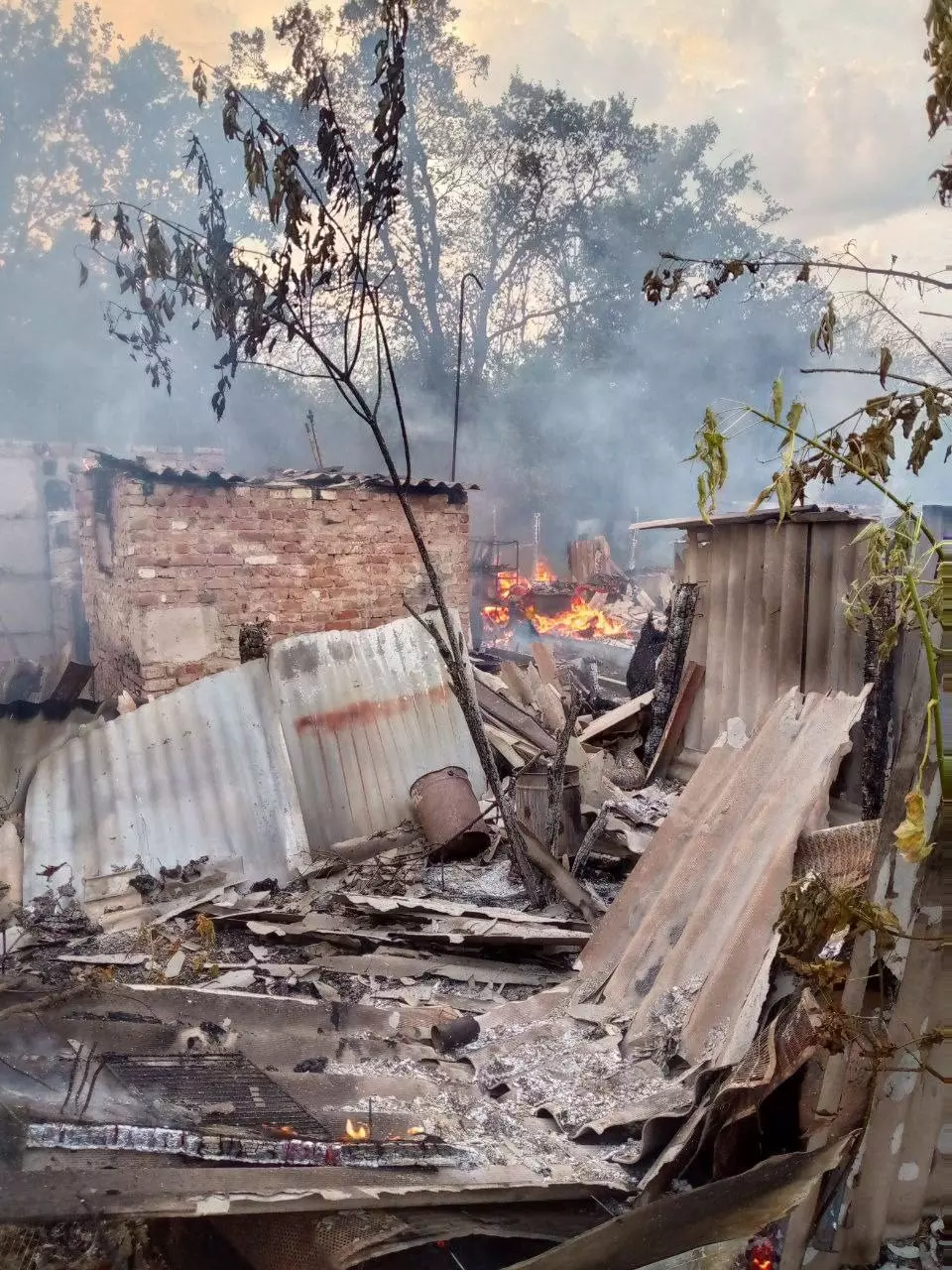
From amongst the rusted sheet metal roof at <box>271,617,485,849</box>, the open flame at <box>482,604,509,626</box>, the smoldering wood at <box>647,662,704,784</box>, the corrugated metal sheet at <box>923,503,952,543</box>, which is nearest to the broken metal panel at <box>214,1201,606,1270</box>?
the rusted sheet metal roof at <box>271,617,485,849</box>

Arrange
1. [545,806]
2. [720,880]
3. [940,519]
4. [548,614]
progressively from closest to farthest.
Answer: [720,880]
[545,806]
[940,519]
[548,614]

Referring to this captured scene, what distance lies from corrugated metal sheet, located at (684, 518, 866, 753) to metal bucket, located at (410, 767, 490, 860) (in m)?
2.45

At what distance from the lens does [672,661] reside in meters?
8.12

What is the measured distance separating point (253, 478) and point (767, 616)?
538 centimetres

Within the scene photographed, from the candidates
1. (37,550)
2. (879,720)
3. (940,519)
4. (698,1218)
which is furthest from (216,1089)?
(37,550)

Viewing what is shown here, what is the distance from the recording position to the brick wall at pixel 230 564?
27.7 feet

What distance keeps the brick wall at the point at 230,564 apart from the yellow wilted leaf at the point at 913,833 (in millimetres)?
6994

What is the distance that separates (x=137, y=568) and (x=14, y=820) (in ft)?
9.89

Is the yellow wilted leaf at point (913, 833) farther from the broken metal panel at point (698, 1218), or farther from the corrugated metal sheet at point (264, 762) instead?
the corrugated metal sheet at point (264, 762)

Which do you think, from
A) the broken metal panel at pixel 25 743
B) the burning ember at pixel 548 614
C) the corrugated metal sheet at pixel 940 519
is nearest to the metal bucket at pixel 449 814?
the broken metal panel at pixel 25 743

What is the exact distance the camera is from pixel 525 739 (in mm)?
8414

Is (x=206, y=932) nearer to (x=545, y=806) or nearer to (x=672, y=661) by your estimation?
(x=545, y=806)

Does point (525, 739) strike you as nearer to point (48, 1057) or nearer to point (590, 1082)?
point (590, 1082)

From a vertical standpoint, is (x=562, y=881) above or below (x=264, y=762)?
below
